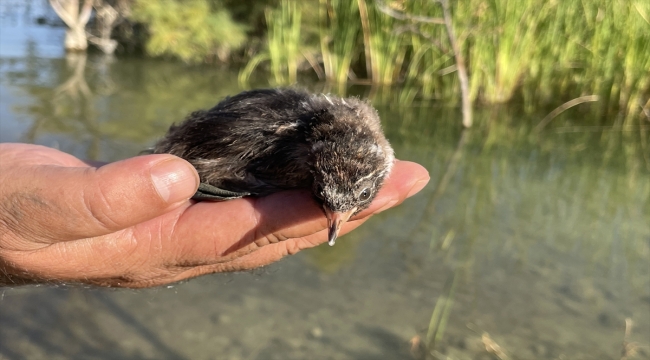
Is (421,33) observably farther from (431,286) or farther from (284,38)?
(431,286)

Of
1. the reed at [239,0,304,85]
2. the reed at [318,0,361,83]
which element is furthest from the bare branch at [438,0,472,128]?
the reed at [239,0,304,85]

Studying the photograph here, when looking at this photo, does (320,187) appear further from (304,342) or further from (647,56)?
(647,56)

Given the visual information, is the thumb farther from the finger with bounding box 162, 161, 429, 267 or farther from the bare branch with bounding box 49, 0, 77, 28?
the bare branch with bounding box 49, 0, 77, 28

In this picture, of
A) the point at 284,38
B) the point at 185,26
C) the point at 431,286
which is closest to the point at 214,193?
the point at 431,286

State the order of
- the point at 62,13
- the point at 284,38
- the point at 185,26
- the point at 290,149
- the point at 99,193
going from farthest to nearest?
the point at 62,13, the point at 185,26, the point at 284,38, the point at 290,149, the point at 99,193

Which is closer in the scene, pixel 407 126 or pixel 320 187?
pixel 320 187

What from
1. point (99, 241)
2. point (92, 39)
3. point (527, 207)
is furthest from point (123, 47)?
point (99, 241)
